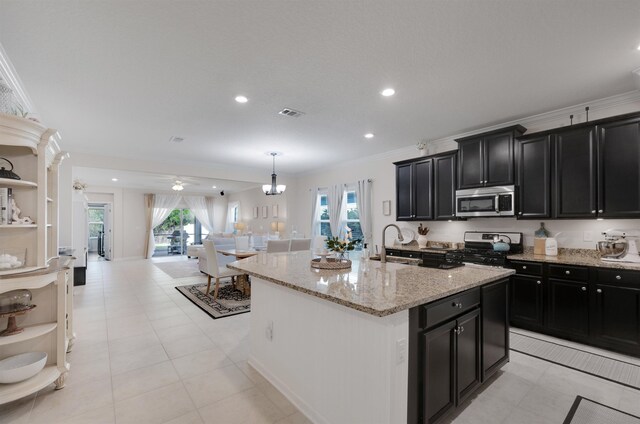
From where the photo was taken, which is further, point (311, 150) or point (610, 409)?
point (311, 150)

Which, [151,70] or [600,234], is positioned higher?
[151,70]

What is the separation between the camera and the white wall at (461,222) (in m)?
3.25

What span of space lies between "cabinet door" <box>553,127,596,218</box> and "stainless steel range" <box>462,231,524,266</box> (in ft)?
2.17

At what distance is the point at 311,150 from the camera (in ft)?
17.9

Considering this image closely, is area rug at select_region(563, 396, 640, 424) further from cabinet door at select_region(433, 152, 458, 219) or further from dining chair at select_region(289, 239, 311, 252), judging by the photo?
dining chair at select_region(289, 239, 311, 252)

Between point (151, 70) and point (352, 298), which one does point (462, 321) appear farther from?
point (151, 70)

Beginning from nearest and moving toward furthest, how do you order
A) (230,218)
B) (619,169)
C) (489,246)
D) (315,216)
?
(619,169), (489,246), (315,216), (230,218)

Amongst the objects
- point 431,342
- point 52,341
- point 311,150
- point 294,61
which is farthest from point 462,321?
point 311,150

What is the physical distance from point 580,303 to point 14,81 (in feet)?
19.1

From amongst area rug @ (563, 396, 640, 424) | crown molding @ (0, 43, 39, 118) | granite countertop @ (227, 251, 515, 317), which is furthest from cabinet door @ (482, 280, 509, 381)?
crown molding @ (0, 43, 39, 118)

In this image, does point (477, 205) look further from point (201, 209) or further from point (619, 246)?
point (201, 209)

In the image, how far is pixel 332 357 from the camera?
1778mm

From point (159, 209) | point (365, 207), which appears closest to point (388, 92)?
point (365, 207)

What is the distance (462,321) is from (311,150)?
4.14 meters
